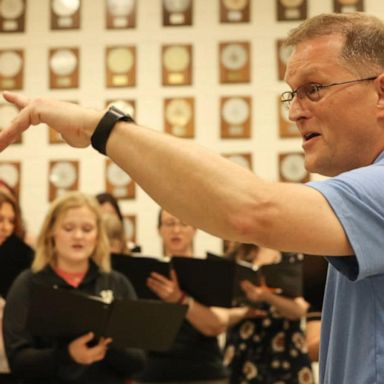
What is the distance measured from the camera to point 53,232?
3869 millimetres

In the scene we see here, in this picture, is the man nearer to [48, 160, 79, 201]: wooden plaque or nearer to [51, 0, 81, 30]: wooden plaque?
[48, 160, 79, 201]: wooden plaque

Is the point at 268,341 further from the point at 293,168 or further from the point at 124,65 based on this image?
the point at 124,65

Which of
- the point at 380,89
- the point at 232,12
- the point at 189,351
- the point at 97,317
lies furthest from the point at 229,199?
the point at 232,12

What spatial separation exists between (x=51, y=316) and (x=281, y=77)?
133 inches

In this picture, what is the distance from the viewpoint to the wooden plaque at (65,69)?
6.29 metres

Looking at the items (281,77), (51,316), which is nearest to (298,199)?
(51,316)

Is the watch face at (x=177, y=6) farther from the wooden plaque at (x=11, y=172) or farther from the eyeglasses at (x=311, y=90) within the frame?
the eyeglasses at (x=311, y=90)

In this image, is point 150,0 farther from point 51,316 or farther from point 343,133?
point 343,133

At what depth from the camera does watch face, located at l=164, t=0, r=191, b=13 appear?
623cm

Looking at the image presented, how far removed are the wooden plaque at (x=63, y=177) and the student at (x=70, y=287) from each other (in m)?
2.23

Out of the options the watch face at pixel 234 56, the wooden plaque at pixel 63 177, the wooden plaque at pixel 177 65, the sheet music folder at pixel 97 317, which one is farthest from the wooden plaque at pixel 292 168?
the sheet music folder at pixel 97 317

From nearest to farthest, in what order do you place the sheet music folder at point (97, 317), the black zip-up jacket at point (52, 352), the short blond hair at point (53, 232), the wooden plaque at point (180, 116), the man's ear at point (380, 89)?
the man's ear at point (380, 89), the sheet music folder at point (97, 317), the black zip-up jacket at point (52, 352), the short blond hair at point (53, 232), the wooden plaque at point (180, 116)

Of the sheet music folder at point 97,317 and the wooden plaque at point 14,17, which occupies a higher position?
the wooden plaque at point 14,17

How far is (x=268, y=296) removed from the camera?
4.35m
